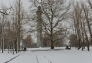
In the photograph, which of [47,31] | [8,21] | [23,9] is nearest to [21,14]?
[23,9]

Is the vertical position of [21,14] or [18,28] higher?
[21,14]

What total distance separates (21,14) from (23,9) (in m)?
1.98

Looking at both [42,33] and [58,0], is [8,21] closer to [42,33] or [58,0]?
[42,33]

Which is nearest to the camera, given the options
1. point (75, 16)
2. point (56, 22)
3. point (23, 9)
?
point (56, 22)

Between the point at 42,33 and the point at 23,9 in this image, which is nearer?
the point at 42,33

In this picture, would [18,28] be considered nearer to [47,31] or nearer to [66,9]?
[47,31]

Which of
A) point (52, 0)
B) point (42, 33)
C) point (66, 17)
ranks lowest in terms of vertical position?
point (42, 33)

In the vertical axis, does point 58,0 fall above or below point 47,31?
above

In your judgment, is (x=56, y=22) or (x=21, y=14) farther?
(x=21, y=14)

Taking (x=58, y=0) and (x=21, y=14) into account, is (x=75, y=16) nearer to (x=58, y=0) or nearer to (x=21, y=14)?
(x=58, y=0)

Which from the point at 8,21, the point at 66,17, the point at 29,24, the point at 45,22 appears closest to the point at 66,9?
the point at 66,17

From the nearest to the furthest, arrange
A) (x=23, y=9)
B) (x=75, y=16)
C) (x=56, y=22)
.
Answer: (x=56, y=22) < (x=75, y=16) < (x=23, y=9)

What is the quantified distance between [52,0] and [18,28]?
9037mm

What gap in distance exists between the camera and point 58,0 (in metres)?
41.4
